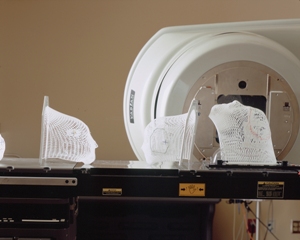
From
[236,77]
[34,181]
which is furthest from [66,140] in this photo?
[236,77]

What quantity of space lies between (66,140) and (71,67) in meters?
1.15

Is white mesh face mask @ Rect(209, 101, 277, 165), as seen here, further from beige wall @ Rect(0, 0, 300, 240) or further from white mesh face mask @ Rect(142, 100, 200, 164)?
beige wall @ Rect(0, 0, 300, 240)

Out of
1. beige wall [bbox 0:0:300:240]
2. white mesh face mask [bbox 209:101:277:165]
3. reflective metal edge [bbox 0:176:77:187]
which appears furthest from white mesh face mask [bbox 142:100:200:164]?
beige wall [bbox 0:0:300:240]

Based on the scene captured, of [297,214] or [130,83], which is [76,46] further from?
[297,214]

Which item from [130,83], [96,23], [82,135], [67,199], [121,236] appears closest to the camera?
[67,199]

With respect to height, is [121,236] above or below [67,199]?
below

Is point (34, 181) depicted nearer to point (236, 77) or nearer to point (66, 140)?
point (66, 140)

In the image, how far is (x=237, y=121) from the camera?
112 centimetres

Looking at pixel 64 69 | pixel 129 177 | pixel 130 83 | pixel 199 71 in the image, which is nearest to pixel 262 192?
pixel 129 177

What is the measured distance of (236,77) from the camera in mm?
1295

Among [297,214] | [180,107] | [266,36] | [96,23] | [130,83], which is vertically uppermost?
[96,23]

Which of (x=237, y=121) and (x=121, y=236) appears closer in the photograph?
(x=237, y=121)

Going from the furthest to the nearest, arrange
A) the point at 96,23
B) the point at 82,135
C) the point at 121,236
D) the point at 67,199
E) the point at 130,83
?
the point at 96,23 < the point at 130,83 < the point at 121,236 < the point at 82,135 < the point at 67,199

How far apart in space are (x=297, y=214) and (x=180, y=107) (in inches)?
52.0
